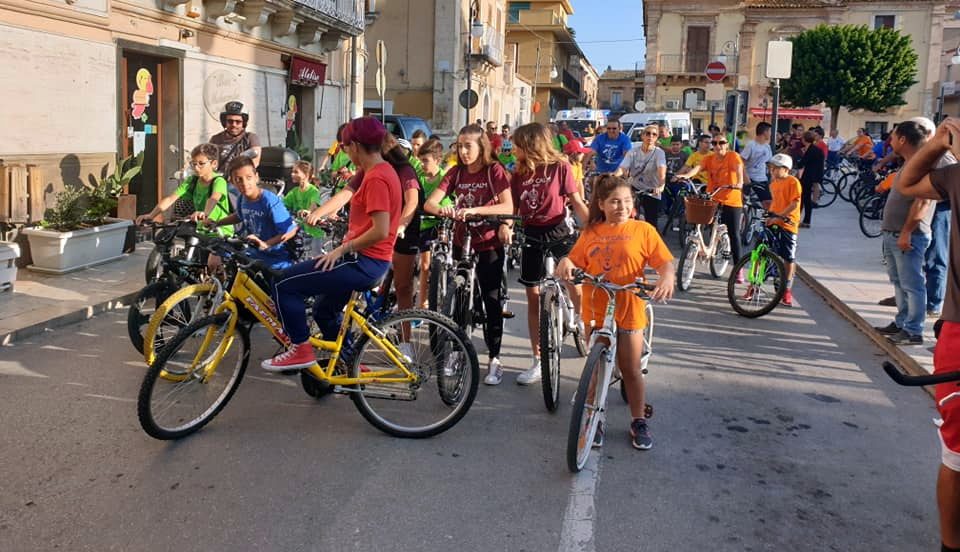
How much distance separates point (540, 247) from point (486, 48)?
1393 inches

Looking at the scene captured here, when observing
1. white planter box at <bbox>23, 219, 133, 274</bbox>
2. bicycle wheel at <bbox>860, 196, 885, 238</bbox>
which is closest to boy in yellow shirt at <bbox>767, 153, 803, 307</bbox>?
bicycle wheel at <bbox>860, 196, 885, 238</bbox>

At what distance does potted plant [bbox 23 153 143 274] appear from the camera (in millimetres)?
9227

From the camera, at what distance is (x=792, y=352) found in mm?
7383

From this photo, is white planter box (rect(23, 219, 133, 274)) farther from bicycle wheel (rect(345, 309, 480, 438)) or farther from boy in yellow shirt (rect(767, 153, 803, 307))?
boy in yellow shirt (rect(767, 153, 803, 307))

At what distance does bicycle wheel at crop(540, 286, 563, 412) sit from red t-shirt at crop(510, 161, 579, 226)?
27.1 inches

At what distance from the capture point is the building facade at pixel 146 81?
1012cm

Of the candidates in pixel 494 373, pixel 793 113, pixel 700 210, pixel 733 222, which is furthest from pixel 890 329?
pixel 793 113

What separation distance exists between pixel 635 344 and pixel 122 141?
9.86 m

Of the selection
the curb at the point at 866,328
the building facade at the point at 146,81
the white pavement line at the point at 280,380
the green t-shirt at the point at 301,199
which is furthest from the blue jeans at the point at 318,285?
the building facade at the point at 146,81

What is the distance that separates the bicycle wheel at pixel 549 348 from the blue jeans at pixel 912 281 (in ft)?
11.8

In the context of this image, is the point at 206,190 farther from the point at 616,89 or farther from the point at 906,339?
the point at 616,89

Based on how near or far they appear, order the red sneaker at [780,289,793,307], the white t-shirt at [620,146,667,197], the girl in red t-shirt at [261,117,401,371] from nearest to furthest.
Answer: the girl in red t-shirt at [261,117,401,371], the red sneaker at [780,289,793,307], the white t-shirt at [620,146,667,197]

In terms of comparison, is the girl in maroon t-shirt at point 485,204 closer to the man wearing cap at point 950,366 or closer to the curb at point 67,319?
the man wearing cap at point 950,366

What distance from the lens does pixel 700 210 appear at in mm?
9406
